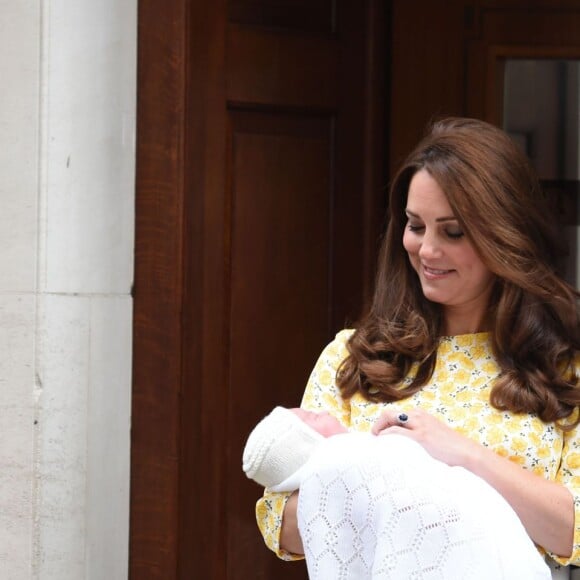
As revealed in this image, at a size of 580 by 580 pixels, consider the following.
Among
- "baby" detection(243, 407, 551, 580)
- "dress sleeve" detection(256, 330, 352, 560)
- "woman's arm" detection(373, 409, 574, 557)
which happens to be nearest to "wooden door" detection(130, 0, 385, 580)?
"dress sleeve" detection(256, 330, 352, 560)

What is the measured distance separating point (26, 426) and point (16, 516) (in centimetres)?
21

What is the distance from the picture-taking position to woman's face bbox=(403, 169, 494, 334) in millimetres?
2482

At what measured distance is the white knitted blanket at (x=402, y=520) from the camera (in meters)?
2.13

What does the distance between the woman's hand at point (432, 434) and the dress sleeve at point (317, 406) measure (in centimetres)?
20

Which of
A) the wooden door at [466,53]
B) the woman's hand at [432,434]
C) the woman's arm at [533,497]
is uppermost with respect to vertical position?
the wooden door at [466,53]

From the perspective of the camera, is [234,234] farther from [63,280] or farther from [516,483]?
[516,483]

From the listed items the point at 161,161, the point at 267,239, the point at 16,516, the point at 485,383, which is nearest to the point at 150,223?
the point at 161,161

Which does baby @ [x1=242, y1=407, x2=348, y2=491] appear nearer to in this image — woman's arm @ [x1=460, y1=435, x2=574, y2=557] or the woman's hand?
the woman's hand

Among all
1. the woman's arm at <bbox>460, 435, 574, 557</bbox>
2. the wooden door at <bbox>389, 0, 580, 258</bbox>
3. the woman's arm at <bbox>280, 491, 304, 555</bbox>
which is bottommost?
the woman's arm at <bbox>280, 491, 304, 555</bbox>

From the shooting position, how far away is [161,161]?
307 cm

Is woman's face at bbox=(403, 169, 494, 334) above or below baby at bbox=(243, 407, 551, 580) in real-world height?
above

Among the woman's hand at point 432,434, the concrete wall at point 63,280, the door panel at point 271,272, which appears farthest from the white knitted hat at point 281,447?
the door panel at point 271,272

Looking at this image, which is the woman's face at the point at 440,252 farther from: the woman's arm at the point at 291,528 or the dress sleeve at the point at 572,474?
the woman's arm at the point at 291,528

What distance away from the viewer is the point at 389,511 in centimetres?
217
